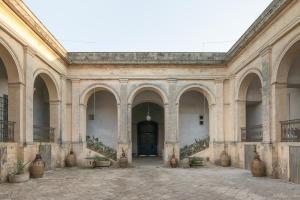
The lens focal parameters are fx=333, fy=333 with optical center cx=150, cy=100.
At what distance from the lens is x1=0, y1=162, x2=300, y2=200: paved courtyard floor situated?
8211mm

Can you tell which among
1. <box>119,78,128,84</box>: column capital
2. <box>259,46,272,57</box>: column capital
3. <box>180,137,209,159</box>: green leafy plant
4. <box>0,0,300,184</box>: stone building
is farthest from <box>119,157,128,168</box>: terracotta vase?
<box>259,46,272,57</box>: column capital

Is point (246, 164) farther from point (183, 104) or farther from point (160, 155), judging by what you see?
point (160, 155)

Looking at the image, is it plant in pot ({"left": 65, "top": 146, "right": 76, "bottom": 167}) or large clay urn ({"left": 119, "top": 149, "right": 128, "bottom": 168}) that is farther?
plant in pot ({"left": 65, "top": 146, "right": 76, "bottom": 167})

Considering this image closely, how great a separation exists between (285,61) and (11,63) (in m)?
9.26

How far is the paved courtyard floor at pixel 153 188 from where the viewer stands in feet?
26.9

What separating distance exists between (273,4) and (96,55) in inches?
368

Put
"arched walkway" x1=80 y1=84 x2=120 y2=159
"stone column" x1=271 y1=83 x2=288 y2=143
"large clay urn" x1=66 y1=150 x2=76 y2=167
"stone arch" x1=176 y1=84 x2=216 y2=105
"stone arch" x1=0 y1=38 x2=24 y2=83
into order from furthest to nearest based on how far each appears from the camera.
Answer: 1. "arched walkway" x1=80 y1=84 x2=120 y2=159
2. "stone arch" x1=176 y1=84 x2=216 y2=105
3. "large clay urn" x1=66 y1=150 x2=76 y2=167
4. "stone column" x1=271 y1=83 x2=288 y2=143
5. "stone arch" x1=0 y1=38 x2=24 y2=83

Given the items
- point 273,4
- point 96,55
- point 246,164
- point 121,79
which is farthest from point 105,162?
point 273,4

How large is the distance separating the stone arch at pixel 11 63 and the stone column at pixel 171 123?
25.7ft

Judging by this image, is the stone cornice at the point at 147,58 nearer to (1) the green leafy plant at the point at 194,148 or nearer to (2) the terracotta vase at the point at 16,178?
(1) the green leafy plant at the point at 194,148

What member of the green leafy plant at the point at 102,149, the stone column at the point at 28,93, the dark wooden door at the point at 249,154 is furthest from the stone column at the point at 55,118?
the dark wooden door at the point at 249,154

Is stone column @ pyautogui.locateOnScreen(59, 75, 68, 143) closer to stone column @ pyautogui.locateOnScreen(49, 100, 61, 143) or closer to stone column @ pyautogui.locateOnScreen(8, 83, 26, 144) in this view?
stone column @ pyautogui.locateOnScreen(49, 100, 61, 143)

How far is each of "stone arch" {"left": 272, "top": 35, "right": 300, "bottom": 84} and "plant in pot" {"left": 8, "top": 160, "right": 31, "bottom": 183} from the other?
355 inches

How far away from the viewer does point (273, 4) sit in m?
11.5
